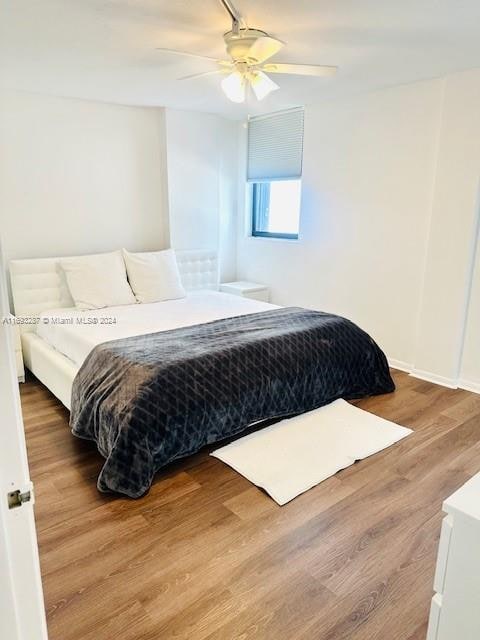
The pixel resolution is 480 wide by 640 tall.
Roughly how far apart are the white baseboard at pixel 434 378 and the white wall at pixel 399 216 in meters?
0.01

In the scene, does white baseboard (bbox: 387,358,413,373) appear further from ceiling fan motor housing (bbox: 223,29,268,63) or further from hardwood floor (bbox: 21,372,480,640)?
ceiling fan motor housing (bbox: 223,29,268,63)

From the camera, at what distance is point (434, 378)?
11.9 feet

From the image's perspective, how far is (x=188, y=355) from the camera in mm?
2498

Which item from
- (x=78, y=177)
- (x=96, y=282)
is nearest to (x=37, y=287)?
(x=96, y=282)

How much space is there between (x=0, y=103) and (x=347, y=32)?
9.12 feet

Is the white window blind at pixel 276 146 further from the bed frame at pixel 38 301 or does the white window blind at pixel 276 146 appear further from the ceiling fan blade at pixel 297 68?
the bed frame at pixel 38 301

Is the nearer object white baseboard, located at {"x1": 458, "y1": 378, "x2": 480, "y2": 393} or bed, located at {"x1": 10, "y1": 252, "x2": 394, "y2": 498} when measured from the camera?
bed, located at {"x1": 10, "y1": 252, "x2": 394, "y2": 498}

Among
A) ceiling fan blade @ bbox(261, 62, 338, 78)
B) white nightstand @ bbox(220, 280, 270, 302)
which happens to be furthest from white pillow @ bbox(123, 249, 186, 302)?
ceiling fan blade @ bbox(261, 62, 338, 78)

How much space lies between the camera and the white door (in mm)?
762

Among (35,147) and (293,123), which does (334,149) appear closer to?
(293,123)

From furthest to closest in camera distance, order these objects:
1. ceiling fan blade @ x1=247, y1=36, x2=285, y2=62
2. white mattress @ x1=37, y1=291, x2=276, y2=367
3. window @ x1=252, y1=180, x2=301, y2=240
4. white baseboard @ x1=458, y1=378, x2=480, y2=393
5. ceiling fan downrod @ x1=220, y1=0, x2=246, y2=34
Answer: window @ x1=252, y1=180, x2=301, y2=240, white baseboard @ x1=458, y1=378, x2=480, y2=393, white mattress @ x1=37, y1=291, x2=276, y2=367, ceiling fan blade @ x1=247, y1=36, x2=285, y2=62, ceiling fan downrod @ x1=220, y1=0, x2=246, y2=34

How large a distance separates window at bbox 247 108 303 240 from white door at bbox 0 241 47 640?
13.6ft

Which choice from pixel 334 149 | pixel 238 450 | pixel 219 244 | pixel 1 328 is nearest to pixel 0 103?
pixel 219 244

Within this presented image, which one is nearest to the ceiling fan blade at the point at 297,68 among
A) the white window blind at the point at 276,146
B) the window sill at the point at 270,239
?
the white window blind at the point at 276,146
